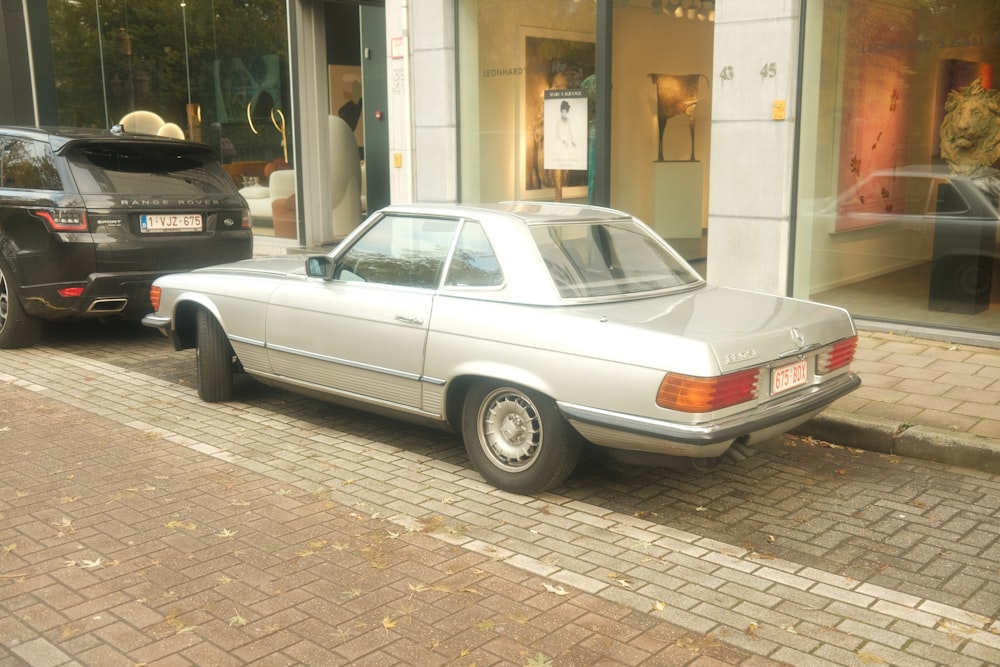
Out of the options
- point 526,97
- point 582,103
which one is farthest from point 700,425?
point 526,97

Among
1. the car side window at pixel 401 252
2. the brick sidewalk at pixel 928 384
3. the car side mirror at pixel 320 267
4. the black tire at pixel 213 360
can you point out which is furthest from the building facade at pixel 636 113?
the black tire at pixel 213 360

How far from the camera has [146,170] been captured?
8.88m

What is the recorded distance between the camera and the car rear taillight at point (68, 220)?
8312 mm

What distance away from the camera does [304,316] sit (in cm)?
629

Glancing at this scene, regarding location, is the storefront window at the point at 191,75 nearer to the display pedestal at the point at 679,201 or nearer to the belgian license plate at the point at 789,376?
the display pedestal at the point at 679,201

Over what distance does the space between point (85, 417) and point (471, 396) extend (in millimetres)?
3021

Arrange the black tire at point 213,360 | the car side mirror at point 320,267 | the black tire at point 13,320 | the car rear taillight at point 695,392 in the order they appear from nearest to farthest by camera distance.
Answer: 1. the car rear taillight at point 695,392
2. the car side mirror at point 320,267
3. the black tire at point 213,360
4. the black tire at point 13,320

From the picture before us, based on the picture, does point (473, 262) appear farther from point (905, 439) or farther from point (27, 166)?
point (27, 166)

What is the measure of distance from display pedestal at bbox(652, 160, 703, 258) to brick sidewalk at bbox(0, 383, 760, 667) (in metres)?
8.08

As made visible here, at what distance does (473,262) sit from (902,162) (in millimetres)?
5494

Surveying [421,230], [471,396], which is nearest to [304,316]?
[421,230]

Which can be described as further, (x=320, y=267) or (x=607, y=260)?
(x=320, y=267)

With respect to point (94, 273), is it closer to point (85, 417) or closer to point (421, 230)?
point (85, 417)

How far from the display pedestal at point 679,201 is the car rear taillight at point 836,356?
6.92m
